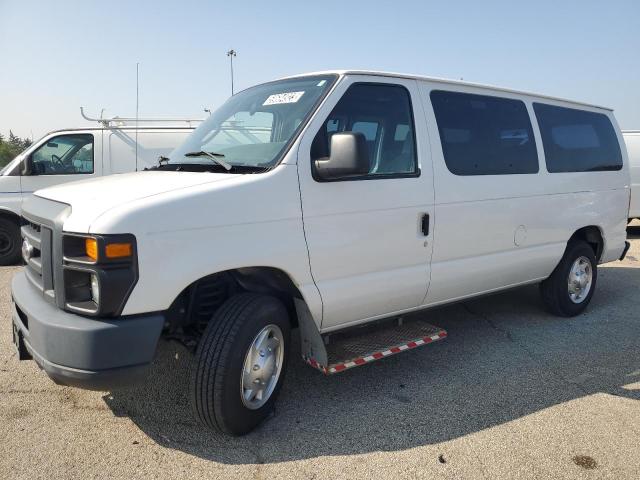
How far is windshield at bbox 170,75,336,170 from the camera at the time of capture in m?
3.24

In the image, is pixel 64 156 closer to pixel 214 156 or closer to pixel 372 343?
pixel 214 156

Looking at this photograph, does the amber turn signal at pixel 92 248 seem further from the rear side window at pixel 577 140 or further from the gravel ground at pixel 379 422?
the rear side window at pixel 577 140

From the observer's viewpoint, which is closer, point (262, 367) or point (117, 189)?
point (117, 189)

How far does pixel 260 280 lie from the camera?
3230mm

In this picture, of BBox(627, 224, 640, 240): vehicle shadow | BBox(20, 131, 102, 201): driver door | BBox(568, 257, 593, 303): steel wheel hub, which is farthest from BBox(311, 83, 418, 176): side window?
BBox(627, 224, 640, 240): vehicle shadow

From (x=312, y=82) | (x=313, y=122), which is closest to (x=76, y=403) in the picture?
(x=313, y=122)

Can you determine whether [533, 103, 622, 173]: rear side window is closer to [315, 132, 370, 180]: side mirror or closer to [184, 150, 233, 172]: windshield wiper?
[315, 132, 370, 180]: side mirror

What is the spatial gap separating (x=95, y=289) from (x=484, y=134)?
3276mm

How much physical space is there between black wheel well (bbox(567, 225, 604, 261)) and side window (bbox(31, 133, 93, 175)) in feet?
24.2

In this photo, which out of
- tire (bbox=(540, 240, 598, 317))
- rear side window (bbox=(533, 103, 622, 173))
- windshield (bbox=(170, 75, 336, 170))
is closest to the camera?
windshield (bbox=(170, 75, 336, 170))

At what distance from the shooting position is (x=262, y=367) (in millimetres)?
3152

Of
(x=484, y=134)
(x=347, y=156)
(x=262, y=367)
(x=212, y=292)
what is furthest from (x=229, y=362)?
(x=484, y=134)

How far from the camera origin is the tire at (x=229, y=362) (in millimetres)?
2867

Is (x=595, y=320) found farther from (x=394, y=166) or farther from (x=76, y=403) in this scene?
(x=76, y=403)
